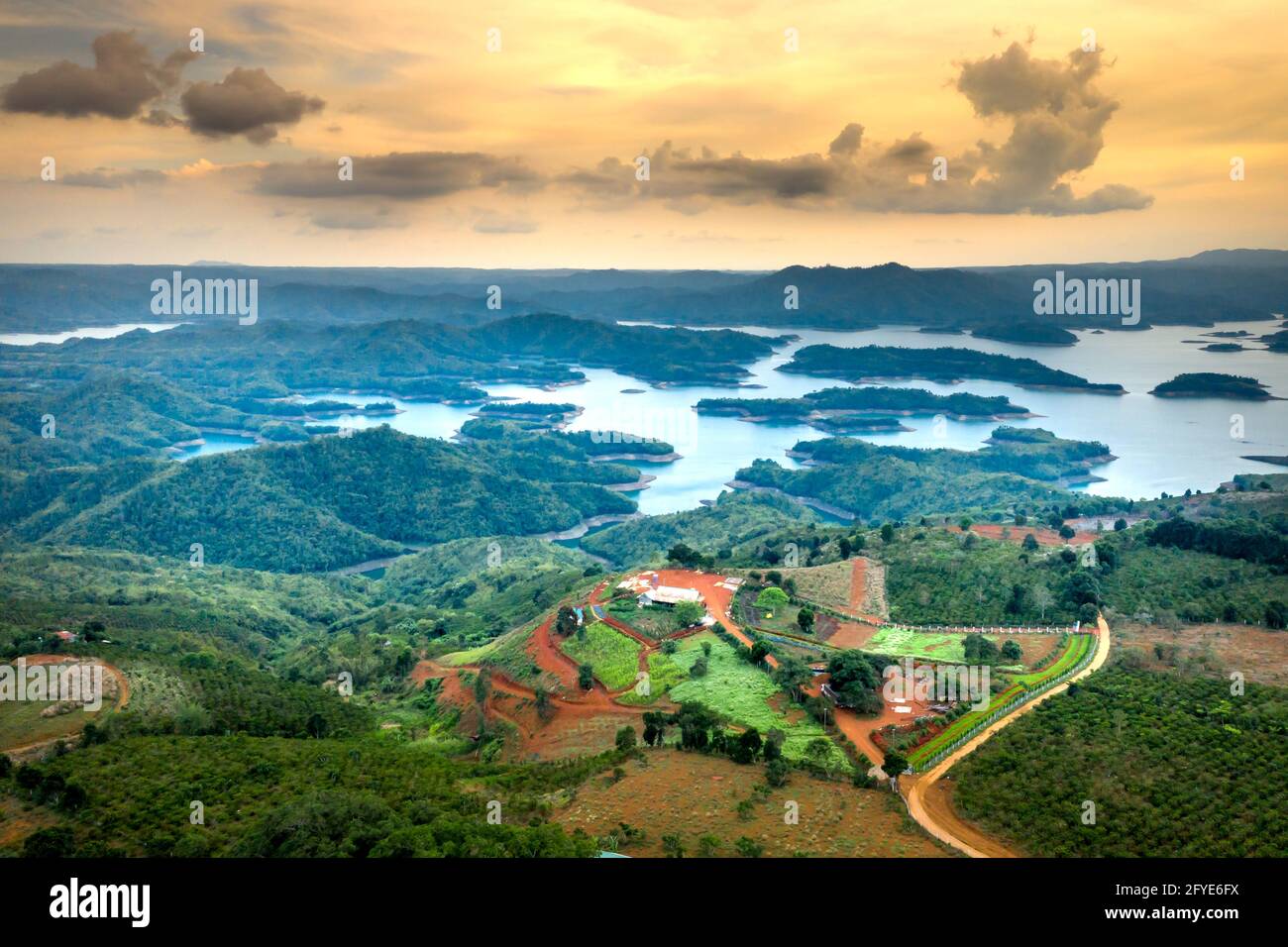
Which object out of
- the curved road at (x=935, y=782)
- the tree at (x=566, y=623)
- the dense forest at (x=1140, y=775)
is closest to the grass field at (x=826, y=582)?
the tree at (x=566, y=623)

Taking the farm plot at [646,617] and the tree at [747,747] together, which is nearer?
the tree at [747,747]

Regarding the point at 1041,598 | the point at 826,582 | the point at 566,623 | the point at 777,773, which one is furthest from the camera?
the point at 826,582

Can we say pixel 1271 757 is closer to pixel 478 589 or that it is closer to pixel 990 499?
pixel 478 589

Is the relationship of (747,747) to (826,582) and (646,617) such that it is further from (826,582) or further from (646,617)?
(826,582)
